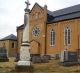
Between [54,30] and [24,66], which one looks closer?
[24,66]

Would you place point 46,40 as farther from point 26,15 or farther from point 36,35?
point 26,15

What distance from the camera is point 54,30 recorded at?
1859 inches

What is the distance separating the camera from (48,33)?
48188mm

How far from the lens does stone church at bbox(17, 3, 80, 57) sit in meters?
43.3

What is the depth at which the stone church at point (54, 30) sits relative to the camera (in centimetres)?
4328

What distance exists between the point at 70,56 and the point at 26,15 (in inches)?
435

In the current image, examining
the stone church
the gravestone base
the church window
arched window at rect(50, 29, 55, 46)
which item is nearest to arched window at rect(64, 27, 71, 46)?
the stone church

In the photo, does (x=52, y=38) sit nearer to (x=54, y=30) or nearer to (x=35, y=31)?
(x=54, y=30)

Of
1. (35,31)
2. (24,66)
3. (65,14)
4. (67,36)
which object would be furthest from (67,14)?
(24,66)

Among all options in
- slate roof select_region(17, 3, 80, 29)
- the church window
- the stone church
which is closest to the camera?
the stone church

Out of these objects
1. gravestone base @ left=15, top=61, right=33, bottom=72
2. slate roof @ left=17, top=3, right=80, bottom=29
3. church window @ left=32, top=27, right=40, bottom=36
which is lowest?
gravestone base @ left=15, top=61, right=33, bottom=72

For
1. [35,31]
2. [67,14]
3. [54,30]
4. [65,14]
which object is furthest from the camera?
[35,31]

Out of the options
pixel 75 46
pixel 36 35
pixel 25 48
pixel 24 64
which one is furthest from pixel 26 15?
pixel 36 35

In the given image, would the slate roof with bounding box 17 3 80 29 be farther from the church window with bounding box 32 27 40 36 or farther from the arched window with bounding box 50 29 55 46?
the church window with bounding box 32 27 40 36
